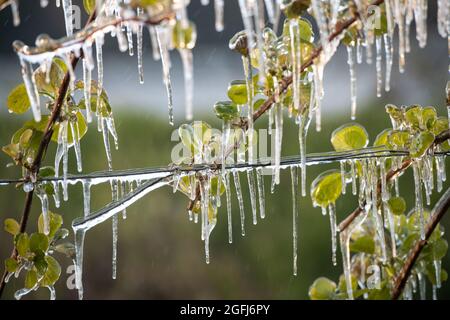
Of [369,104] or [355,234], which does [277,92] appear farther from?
[369,104]

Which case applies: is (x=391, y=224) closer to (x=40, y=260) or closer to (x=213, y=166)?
(x=213, y=166)

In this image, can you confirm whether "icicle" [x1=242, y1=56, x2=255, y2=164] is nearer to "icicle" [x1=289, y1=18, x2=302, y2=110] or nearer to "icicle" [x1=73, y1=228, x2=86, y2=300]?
"icicle" [x1=289, y1=18, x2=302, y2=110]

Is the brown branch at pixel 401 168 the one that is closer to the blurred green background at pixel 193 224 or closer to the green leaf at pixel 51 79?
the green leaf at pixel 51 79

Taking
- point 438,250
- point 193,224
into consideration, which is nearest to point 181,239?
point 193,224

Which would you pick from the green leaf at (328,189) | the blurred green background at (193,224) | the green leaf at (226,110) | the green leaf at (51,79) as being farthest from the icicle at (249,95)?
the blurred green background at (193,224)

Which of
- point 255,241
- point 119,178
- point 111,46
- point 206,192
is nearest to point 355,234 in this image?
point 206,192

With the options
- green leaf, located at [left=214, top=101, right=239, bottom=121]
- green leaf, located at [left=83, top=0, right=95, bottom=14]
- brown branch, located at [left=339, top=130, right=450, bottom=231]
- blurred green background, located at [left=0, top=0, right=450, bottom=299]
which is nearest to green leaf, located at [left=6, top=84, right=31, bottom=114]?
green leaf, located at [left=83, top=0, right=95, bottom=14]
